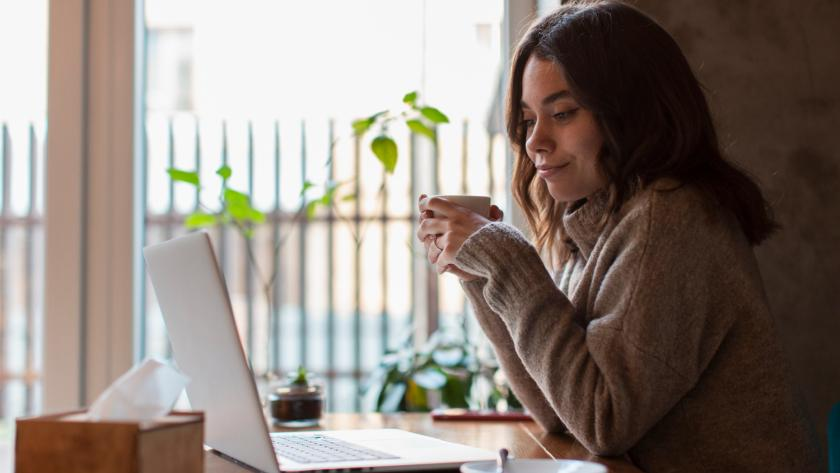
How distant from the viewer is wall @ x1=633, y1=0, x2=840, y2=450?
1762 mm

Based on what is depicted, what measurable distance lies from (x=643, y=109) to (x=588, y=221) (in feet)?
0.61

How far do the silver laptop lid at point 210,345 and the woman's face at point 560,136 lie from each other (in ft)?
1.85

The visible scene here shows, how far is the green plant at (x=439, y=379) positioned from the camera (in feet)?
6.90

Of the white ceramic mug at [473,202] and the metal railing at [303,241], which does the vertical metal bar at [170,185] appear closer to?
the metal railing at [303,241]

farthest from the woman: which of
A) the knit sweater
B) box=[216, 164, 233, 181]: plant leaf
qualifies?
box=[216, 164, 233, 181]: plant leaf

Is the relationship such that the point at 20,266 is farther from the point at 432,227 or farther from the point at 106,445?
the point at 106,445

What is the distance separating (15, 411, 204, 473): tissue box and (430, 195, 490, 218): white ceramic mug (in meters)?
0.59

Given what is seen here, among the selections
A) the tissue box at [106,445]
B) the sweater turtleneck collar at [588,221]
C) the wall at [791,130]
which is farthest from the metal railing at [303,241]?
the tissue box at [106,445]

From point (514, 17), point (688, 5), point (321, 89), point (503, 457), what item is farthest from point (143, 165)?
point (503, 457)

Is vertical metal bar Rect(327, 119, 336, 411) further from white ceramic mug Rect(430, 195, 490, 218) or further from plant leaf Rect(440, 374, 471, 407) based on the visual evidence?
white ceramic mug Rect(430, 195, 490, 218)

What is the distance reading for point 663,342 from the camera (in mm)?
1084

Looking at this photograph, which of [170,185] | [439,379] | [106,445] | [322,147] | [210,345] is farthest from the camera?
[322,147]

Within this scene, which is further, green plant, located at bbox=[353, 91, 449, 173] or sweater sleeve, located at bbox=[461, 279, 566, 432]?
green plant, located at bbox=[353, 91, 449, 173]

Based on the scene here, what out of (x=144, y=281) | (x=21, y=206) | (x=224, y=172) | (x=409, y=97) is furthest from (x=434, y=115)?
(x=21, y=206)
